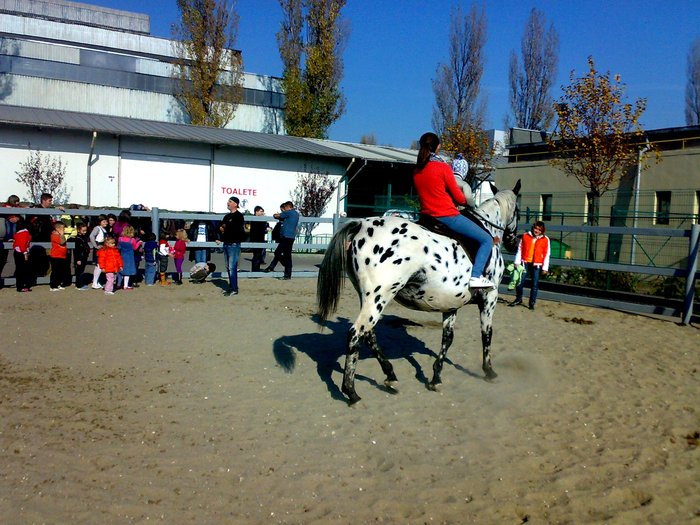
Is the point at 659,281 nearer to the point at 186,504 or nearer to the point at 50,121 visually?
the point at 186,504

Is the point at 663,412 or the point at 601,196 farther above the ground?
the point at 601,196

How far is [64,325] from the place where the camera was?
9477mm

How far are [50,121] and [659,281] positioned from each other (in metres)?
21.8

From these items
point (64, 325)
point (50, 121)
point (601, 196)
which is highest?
point (50, 121)

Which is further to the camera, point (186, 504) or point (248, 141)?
point (248, 141)

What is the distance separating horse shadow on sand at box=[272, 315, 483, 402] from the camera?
7247 millimetres

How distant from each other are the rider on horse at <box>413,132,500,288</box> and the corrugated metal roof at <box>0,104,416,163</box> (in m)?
20.8

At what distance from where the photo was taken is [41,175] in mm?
24000

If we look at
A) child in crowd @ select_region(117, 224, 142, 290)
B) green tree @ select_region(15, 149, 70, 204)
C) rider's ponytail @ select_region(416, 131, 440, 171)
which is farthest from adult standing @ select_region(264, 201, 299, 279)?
green tree @ select_region(15, 149, 70, 204)

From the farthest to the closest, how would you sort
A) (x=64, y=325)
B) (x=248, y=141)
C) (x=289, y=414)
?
(x=248, y=141) → (x=64, y=325) → (x=289, y=414)

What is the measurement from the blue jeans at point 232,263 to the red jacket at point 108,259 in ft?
7.25

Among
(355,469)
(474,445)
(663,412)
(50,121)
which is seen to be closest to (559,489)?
(474,445)

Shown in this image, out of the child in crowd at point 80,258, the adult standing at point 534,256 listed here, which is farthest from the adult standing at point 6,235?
the adult standing at point 534,256

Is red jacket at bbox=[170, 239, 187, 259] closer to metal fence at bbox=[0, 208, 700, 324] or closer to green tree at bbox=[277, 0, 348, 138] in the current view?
metal fence at bbox=[0, 208, 700, 324]
